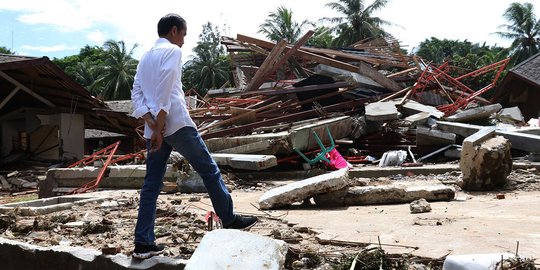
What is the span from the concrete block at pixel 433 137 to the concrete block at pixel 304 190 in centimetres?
492

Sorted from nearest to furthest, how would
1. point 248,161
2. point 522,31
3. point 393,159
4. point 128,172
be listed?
point 248,161 → point 128,172 → point 393,159 → point 522,31

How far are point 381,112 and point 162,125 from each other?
7759mm

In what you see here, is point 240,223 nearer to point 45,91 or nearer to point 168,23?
point 168,23

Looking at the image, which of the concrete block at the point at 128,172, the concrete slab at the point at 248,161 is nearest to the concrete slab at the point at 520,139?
the concrete slab at the point at 248,161

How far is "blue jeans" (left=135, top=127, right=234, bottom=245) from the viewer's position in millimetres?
3588

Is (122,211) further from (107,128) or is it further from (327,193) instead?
(107,128)

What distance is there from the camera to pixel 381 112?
10703 mm

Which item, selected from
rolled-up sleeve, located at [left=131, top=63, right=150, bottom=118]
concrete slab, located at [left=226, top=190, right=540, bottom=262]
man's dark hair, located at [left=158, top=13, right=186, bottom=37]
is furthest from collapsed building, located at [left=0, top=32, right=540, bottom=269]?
man's dark hair, located at [left=158, top=13, right=186, bottom=37]

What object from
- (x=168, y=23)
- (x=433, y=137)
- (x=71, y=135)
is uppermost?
(x=168, y=23)

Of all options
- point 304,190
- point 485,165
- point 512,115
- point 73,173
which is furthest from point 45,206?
point 512,115

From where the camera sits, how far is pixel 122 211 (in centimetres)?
587

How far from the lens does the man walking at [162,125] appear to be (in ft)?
11.5

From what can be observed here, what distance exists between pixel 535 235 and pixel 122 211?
406cm

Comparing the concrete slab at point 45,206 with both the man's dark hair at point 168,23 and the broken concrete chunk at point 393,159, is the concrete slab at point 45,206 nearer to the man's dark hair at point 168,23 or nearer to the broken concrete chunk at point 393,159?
the man's dark hair at point 168,23
